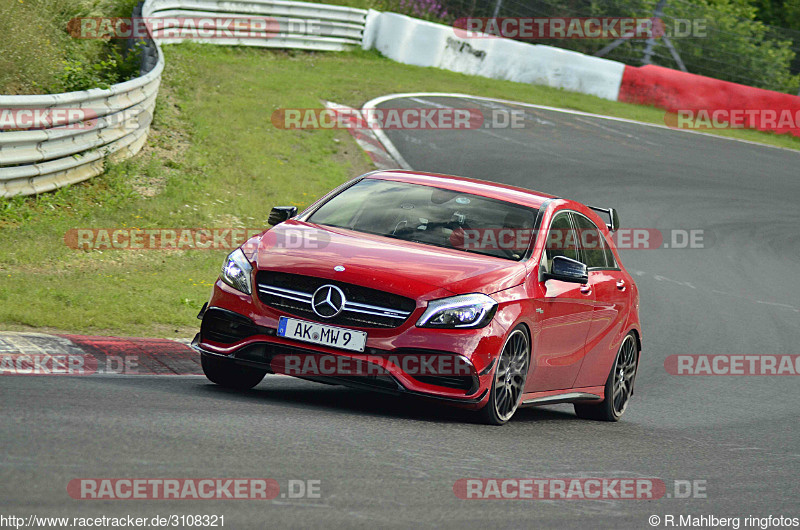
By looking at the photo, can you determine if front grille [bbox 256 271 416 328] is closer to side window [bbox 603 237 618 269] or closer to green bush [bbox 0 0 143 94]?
side window [bbox 603 237 618 269]

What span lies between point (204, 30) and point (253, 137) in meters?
7.00

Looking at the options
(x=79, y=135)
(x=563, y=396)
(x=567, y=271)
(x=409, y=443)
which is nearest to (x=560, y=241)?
(x=567, y=271)

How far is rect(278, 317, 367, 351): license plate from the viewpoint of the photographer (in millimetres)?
6852

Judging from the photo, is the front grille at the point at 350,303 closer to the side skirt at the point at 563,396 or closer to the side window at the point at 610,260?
the side skirt at the point at 563,396

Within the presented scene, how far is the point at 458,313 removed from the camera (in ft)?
22.6

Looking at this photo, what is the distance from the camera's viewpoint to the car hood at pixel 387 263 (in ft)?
22.8

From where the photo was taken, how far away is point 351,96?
2339 cm

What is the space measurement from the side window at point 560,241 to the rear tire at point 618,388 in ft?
4.08

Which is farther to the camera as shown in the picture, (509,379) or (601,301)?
(601,301)

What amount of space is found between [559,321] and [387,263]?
4.90 ft

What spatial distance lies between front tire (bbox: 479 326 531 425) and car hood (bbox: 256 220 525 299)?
1.25ft

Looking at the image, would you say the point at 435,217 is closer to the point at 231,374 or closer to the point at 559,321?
the point at 559,321

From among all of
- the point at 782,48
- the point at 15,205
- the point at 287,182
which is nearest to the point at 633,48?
the point at 782,48

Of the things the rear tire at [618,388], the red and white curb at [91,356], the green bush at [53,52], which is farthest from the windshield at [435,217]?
the green bush at [53,52]
